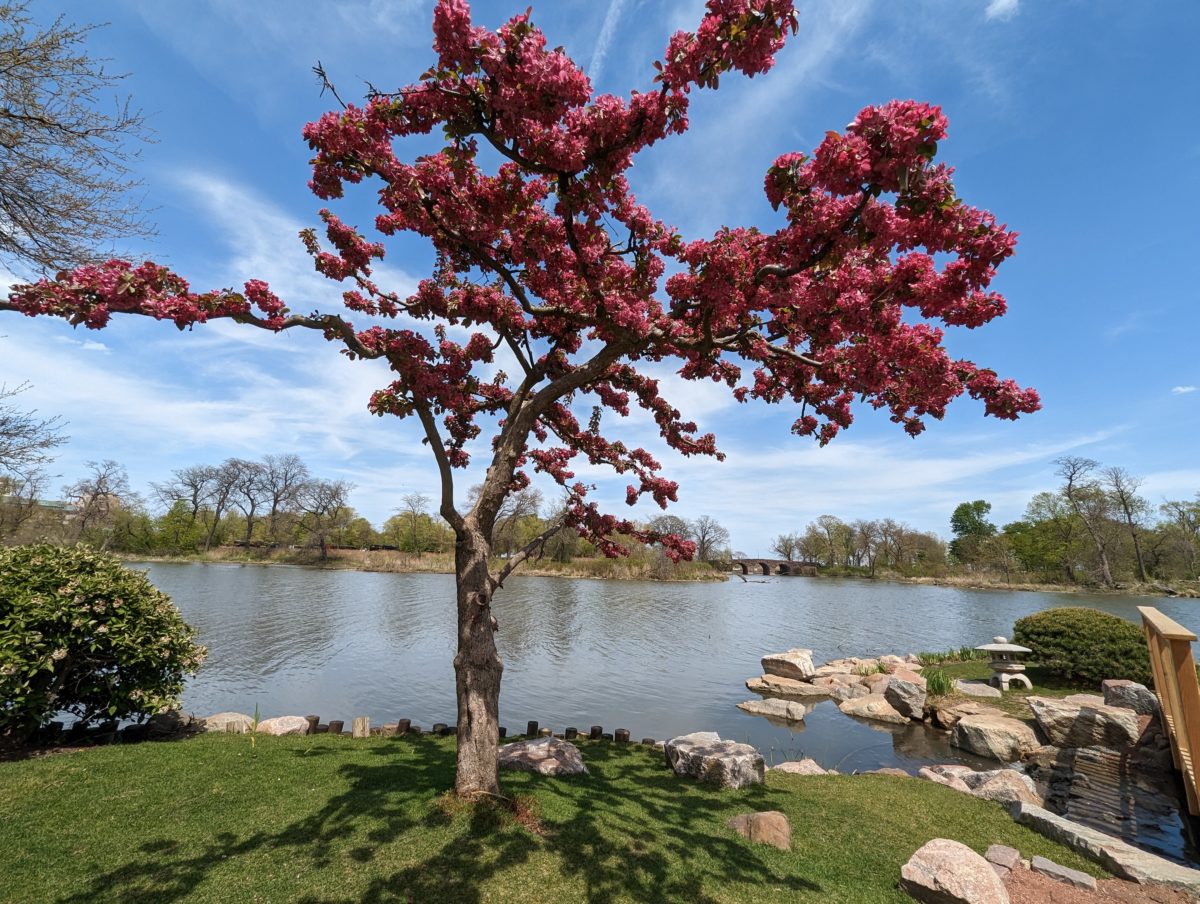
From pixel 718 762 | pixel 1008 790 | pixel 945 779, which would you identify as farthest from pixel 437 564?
pixel 1008 790

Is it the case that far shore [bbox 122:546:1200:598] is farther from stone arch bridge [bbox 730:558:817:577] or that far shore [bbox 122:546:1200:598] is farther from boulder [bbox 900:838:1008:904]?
boulder [bbox 900:838:1008:904]

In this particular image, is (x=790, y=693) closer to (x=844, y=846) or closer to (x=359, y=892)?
(x=844, y=846)

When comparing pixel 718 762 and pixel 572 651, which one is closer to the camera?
pixel 718 762

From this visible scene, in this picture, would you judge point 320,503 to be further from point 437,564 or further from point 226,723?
point 226,723

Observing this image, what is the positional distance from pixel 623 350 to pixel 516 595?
37600 mm

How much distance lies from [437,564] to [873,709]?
60.9m

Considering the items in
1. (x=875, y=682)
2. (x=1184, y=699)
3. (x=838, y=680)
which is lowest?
(x=838, y=680)

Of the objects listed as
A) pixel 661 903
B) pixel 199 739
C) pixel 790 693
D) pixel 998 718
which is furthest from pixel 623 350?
pixel 790 693

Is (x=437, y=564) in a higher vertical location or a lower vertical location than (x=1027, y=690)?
higher

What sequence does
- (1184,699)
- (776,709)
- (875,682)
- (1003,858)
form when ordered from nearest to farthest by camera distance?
(1003,858)
(1184,699)
(776,709)
(875,682)

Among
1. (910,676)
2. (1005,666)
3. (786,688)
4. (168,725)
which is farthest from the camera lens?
(786,688)

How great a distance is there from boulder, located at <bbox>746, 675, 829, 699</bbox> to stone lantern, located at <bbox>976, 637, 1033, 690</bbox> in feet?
15.9

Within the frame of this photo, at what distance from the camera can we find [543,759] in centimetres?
853

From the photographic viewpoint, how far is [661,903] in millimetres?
4805
